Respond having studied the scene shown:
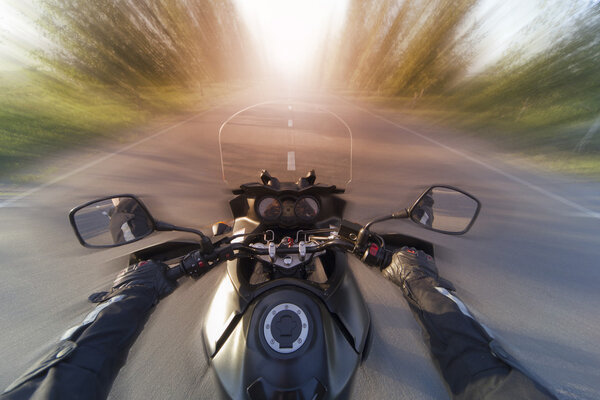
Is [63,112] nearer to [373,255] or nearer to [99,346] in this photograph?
[99,346]

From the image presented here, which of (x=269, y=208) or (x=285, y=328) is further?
(x=269, y=208)

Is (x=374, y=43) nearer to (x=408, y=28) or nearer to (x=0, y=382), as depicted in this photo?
(x=408, y=28)

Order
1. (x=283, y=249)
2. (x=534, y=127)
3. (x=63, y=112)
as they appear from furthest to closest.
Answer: (x=534, y=127)
(x=63, y=112)
(x=283, y=249)

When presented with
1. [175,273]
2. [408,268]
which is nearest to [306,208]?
[408,268]

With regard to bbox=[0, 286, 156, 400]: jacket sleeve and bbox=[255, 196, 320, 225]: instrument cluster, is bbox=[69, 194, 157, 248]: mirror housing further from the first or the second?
bbox=[255, 196, 320, 225]: instrument cluster

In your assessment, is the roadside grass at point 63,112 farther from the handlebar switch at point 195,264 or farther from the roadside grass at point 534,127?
the roadside grass at point 534,127

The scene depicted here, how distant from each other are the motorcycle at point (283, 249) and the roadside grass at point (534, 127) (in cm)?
465

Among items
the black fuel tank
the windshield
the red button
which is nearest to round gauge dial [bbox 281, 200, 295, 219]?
the windshield

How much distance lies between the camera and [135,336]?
1050 millimetres

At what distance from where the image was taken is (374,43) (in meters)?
6.74

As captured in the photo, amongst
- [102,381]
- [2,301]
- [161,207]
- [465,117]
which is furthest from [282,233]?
[465,117]

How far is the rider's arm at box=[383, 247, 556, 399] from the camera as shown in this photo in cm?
82

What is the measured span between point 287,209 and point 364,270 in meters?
1.09

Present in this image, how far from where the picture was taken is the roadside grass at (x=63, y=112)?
3.04m
